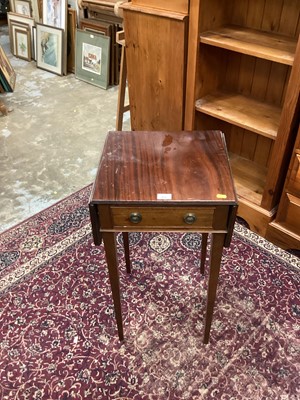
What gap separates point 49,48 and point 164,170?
353 centimetres

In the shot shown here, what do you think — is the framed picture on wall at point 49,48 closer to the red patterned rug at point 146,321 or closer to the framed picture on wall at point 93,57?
the framed picture on wall at point 93,57

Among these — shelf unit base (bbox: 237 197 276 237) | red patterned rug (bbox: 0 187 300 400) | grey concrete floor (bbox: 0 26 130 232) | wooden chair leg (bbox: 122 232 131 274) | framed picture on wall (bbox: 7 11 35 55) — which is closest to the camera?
red patterned rug (bbox: 0 187 300 400)

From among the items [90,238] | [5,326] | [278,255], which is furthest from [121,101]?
[5,326]

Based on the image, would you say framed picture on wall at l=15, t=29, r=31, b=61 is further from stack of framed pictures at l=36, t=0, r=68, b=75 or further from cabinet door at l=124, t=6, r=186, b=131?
cabinet door at l=124, t=6, r=186, b=131

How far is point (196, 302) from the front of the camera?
1.62 m

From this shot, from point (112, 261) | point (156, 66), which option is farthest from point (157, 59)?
point (112, 261)

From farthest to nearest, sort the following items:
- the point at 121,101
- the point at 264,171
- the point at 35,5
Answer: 1. the point at 35,5
2. the point at 121,101
3. the point at 264,171

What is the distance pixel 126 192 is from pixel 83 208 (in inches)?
44.4

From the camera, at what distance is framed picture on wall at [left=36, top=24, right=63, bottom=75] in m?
3.93

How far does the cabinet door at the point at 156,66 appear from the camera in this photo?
1.73 meters

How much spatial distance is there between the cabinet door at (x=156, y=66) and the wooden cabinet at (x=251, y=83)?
0.06 meters

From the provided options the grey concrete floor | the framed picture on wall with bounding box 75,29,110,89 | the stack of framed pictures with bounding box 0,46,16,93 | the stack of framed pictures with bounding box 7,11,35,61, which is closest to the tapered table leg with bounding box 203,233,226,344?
the grey concrete floor

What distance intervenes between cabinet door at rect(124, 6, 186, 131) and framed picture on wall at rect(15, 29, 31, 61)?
9.40 feet

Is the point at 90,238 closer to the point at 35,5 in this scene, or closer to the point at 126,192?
the point at 126,192
